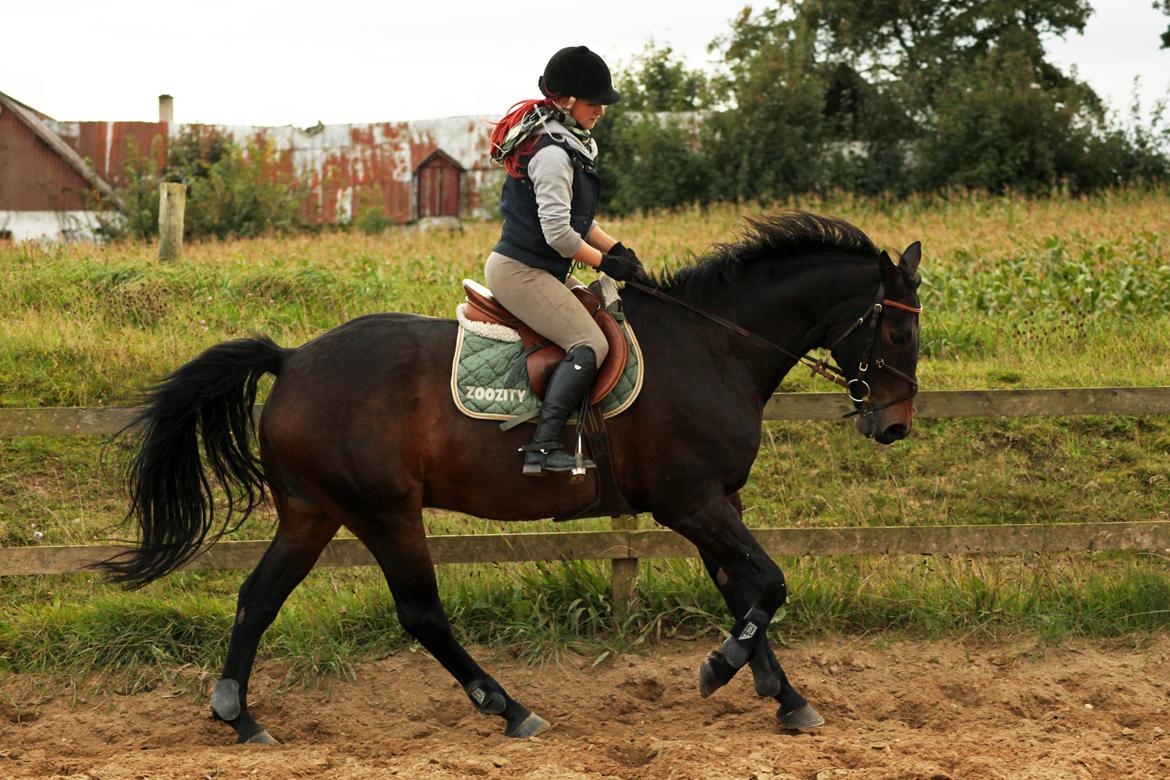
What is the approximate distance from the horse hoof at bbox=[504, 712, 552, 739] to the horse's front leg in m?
0.75

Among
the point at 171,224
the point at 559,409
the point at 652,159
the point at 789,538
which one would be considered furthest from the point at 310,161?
the point at 559,409

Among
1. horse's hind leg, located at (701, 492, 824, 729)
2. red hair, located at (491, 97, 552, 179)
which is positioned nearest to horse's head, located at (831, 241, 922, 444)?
horse's hind leg, located at (701, 492, 824, 729)

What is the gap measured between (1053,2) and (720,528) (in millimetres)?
34274

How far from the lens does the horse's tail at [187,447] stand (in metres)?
5.55

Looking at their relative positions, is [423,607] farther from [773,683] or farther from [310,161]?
[310,161]

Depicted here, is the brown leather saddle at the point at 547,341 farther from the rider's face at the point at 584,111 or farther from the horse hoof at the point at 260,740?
the horse hoof at the point at 260,740

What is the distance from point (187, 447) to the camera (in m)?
5.64

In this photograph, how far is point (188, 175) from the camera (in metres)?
24.8

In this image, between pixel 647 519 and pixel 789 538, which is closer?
pixel 789 538

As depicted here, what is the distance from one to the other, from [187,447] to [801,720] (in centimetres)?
315

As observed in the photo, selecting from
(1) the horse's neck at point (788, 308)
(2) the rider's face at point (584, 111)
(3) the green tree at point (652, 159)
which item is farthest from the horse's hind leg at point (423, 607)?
(3) the green tree at point (652, 159)

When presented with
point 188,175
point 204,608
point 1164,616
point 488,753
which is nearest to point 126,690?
point 204,608

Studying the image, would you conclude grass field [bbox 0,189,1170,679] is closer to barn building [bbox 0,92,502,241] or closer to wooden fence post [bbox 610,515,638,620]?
wooden fence post [bbox 610,515,638,620]

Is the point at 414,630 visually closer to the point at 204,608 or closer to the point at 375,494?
the point at 375,494
